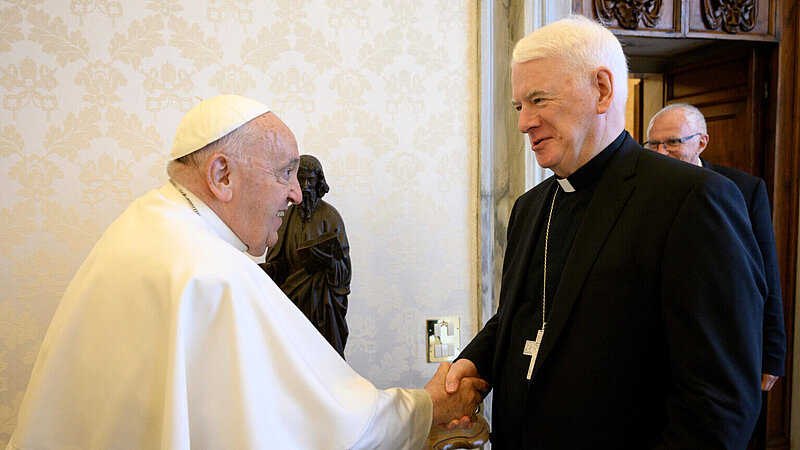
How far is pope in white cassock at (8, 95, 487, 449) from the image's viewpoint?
1570 millimetres

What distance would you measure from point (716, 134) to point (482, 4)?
7.29ft

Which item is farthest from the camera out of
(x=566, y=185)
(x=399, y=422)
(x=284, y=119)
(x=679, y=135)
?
(x=679, y=135)

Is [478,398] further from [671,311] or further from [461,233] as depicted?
[461,233]

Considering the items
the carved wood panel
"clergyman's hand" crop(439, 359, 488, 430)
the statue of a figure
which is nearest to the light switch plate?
the statue of a figure

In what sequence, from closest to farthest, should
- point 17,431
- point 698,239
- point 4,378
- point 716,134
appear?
1. point 698,239
2. point 17,431
3. point 4,378
4. point 716,134

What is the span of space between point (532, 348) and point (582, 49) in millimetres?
879

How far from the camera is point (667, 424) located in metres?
1.54

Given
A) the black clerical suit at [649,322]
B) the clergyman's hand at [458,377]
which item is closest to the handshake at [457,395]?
the clergyman's hand at [458,377]

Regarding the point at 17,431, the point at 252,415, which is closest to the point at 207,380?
the point at 252,415

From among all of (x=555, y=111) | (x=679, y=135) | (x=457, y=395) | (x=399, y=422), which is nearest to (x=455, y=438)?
(x=457, y=395)

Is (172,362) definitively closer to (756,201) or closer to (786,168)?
(756,201)

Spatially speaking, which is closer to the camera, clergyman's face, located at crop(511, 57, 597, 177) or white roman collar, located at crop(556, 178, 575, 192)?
clergyman's face, located at crop(511, 57, 597, 177)

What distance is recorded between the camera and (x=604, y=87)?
5.88 feet

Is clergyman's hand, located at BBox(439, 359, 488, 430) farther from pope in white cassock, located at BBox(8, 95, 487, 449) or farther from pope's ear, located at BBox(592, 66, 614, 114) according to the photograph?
pope's ear, located at BBox(592, 66, 614, 114)
